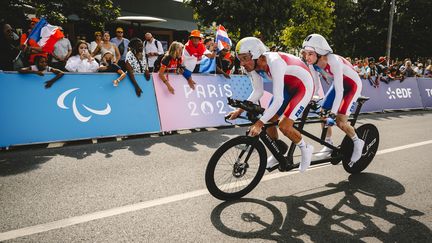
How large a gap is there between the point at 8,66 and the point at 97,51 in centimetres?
246

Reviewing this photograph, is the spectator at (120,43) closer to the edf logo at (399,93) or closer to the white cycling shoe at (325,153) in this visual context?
the white cycling shoe at (325,153)

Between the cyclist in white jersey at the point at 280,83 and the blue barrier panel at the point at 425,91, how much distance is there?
1321 cm

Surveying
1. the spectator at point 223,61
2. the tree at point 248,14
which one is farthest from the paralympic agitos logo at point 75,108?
the tree at point 248,14

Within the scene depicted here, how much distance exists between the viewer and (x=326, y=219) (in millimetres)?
3602

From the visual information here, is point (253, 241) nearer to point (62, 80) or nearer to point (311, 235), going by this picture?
point (311, 235)

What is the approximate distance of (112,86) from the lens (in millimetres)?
7367

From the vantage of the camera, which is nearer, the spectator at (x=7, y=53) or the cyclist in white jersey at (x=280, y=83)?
the cyclist in white jersey at (x=280, y=83)

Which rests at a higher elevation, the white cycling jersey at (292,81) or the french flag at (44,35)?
the french flag at (44,35)

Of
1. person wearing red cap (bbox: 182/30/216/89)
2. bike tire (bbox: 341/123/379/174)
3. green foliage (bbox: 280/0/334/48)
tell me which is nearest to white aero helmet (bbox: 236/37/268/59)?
bike tire (bbox: 341/123/379/174)

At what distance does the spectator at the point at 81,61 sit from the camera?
793 centimetres

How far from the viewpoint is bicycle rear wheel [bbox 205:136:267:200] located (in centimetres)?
376

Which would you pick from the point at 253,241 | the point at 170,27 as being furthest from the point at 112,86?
the point at 170,27

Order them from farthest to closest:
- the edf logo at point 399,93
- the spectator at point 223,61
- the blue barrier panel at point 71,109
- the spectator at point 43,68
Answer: the edf logo at point 399,93
the spectator at point 223,61
the spectator at point 43,68
the blue barrier panel at point 71,109

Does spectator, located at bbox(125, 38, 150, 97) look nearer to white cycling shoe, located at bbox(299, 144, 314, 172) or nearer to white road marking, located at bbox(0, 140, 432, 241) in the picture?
white road marking, located at bbox(0, 140, 432, 241)
